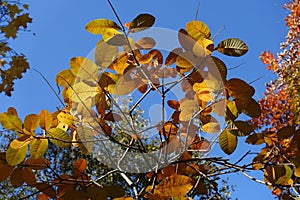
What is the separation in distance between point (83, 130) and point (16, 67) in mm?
2826

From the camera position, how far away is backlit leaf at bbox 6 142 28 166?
67 centimetres

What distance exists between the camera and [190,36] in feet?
2.27

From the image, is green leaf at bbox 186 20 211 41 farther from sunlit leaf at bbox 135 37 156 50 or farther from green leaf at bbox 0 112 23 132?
green leaf at bbox 0 112 23 132

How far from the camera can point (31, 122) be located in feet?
2.22

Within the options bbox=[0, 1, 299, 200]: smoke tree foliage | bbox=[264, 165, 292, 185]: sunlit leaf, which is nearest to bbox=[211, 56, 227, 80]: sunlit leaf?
bbox=[0, 1, 299, 200]: smoke tree foliage

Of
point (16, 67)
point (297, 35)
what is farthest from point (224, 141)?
point (297, 35)

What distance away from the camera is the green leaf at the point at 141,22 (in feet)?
2.27

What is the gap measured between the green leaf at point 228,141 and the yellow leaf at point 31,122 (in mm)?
330

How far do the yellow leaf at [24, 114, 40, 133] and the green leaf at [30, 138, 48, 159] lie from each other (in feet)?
0.08

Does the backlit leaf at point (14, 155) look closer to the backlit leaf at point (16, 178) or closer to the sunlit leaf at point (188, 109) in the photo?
the backlit leaf at point (16, 178)

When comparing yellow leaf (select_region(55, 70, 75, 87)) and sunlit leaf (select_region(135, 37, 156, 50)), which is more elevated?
sunlit leaf (select_region(135, 37, 156, 50))

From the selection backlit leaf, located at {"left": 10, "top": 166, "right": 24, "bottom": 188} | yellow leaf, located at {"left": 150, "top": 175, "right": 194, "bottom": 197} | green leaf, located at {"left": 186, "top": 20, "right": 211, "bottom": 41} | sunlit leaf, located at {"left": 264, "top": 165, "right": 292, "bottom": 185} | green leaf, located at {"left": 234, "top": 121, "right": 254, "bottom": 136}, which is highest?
green leaf, located at {"left": 186, "top": 20, "right": 211, "bottom": 41}

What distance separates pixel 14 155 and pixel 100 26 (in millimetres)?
274

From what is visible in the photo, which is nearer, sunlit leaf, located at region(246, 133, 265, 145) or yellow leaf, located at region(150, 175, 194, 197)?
yellow leaf, located at region(150, 175, 194, 197)
